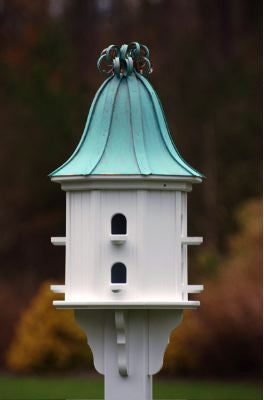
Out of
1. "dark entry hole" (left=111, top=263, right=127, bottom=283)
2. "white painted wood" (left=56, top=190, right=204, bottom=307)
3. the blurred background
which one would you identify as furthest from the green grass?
"white painted wood" (left=56, top=190, right=204, bottom=307)

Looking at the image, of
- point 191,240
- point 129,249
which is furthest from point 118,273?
Answer: point 191,240

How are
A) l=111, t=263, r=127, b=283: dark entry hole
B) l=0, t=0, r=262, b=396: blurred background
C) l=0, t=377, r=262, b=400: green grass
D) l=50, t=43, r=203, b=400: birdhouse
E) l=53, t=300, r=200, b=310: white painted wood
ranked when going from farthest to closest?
l=0, t=0, r=262, b=396: blurred background → l=0, t=377, r=262, b=400: green grass → l=111, t=263, r=127, b=283: dark entry hole → l=50, t=43, r=203, b=400: birdhouse → l=53, t=300, r=200, b=310: white painted wood

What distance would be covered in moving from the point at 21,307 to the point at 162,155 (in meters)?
16.3

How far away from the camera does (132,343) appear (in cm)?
1092

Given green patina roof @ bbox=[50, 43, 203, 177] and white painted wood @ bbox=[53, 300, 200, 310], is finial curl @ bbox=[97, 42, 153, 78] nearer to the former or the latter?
green patina roof @ bbox=[50, 43, 203, 177]

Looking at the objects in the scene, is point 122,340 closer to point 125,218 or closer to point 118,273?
point 118,273

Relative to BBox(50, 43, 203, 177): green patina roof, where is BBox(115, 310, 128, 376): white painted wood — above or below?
below

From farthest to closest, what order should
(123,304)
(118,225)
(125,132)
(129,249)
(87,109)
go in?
(87,109), (118,225), (125,132), (129,249), (123,304)

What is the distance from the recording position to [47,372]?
2422cm

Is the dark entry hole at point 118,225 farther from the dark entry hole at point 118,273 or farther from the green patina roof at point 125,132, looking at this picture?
the green patina roof at point 125,132

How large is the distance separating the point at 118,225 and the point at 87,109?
19.2 meters

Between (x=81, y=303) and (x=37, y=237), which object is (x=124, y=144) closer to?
(x=81, y=303)

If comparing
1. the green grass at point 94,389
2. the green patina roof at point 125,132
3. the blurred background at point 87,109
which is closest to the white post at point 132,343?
the green patina roof at point 125,132

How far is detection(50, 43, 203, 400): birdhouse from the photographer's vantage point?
1073 centimetres
